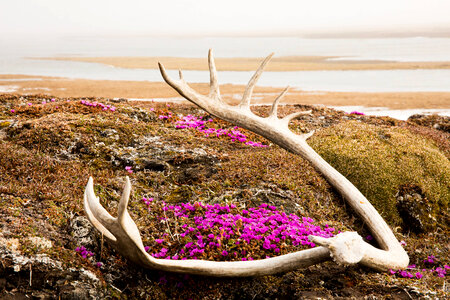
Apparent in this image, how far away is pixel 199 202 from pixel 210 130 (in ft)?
17.5

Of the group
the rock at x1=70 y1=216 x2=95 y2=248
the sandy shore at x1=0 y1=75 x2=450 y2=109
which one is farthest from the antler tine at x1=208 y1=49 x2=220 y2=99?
the sandy shore at x1=0 y1=75 x2=450 y2=109

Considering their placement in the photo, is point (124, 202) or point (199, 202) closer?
point (124, 202)

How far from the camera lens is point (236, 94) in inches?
1492

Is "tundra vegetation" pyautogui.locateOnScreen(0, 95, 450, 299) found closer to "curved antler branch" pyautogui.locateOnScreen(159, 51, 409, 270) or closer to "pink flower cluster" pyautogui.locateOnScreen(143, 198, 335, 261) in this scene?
"pink flower cluster" pyautogui.locateOnScreen(143, 198, 335, 261)

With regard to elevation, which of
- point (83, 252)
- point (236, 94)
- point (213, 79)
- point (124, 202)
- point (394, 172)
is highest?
point (213, 79)

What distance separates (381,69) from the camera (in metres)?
70.0

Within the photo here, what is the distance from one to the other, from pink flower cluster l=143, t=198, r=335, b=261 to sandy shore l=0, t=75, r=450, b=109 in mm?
26989

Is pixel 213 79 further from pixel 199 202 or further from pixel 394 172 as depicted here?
pixel 394 172

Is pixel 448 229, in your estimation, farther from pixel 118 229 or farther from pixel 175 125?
pixel 175 125

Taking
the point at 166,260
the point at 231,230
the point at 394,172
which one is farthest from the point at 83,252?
the point at 394,172

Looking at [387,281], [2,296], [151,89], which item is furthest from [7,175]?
[151,89]

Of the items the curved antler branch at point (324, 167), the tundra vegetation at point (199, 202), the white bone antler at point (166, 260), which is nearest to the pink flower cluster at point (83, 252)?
the tundra vegetation at point (199, 202)

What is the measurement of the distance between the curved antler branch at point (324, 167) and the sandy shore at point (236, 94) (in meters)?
23.8

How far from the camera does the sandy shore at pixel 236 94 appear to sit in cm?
3350
